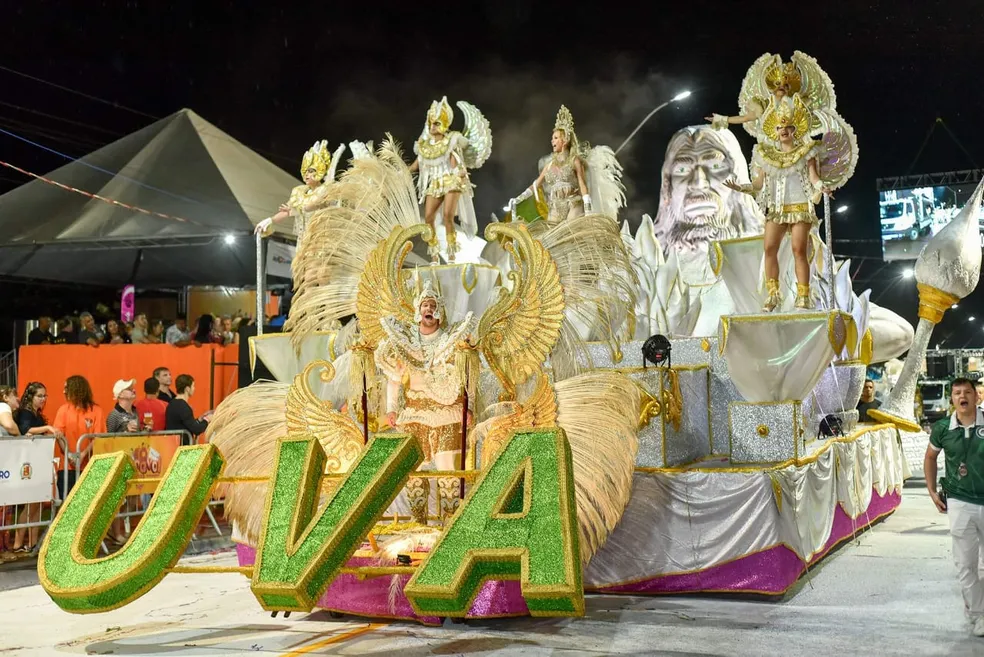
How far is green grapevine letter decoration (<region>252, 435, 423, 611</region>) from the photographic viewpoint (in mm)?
4992

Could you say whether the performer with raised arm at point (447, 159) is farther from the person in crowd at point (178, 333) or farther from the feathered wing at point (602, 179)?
the person in crowd at point (178, 333)

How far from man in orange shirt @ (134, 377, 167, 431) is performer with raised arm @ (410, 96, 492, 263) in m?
3.34

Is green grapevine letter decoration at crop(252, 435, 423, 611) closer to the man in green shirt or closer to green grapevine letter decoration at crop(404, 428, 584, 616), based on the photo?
green grapevine letter decoration at crop(404, 428, 584, 616)

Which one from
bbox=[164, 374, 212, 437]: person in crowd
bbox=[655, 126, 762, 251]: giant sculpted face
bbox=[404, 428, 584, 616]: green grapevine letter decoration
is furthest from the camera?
bbox=[655, 126, 762, 251]: giant sculpted face

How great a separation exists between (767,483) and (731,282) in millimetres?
2970

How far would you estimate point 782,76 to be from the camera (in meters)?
8.22

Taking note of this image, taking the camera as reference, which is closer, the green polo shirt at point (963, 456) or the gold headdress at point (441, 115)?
the green polo shirt at point (963, 456)

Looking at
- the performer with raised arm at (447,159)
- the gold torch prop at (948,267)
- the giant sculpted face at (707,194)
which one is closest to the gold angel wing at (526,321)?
the performer with raised arm at (447,159)

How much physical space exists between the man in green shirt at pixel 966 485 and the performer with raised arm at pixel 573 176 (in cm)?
462

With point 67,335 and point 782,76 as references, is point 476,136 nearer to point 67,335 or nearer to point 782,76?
point 782,76

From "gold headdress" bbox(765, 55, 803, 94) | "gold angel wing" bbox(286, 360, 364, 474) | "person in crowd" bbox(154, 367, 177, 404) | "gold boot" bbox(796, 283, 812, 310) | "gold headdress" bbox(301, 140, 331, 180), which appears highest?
"gold headdress" bbox(765, 55, 803, 94)

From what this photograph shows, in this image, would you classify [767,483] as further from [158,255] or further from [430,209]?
[158,255]

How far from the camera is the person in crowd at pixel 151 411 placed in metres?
9.72

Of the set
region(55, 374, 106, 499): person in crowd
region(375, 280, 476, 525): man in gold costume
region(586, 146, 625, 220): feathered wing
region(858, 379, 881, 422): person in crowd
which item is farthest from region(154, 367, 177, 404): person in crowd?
region(858, 379, 881, 422): person in crowd
